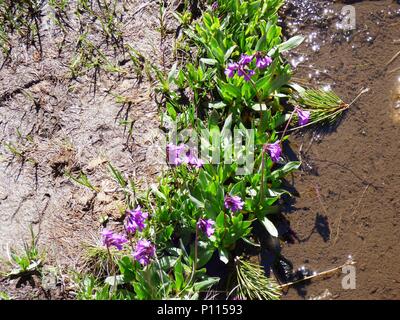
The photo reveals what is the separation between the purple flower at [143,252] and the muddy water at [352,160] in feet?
2.88

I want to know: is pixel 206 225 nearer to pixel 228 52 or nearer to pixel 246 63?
pixel 246 63

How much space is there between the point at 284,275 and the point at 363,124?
1.14 metres

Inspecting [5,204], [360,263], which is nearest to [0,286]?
[5,204]

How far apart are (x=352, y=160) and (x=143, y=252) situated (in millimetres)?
1497

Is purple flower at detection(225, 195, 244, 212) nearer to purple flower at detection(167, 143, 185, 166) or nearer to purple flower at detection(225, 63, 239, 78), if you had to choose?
purple flower at detection(167, 143, 185, 166)

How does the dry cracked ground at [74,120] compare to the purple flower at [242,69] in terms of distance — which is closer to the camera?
the purple flower at [242,69]

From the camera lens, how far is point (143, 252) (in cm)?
275

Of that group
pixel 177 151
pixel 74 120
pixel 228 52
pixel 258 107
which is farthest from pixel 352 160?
pixel 74 120

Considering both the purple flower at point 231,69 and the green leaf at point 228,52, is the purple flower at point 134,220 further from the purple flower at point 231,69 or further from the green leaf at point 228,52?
the green leaf at point 228,52

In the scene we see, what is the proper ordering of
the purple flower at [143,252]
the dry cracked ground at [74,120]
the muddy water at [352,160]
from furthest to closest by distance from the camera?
the dry cracked ground at [74,120]
the muddy water at [352,160]
the purple flower at [143,252]

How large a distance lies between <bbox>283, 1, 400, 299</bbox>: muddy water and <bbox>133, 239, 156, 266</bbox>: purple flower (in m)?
0.88

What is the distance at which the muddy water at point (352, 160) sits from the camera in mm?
3125

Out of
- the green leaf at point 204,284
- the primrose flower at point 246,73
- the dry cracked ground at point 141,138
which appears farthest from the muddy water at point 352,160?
the primrose flower at point 246,73

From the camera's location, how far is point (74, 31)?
158 inches
